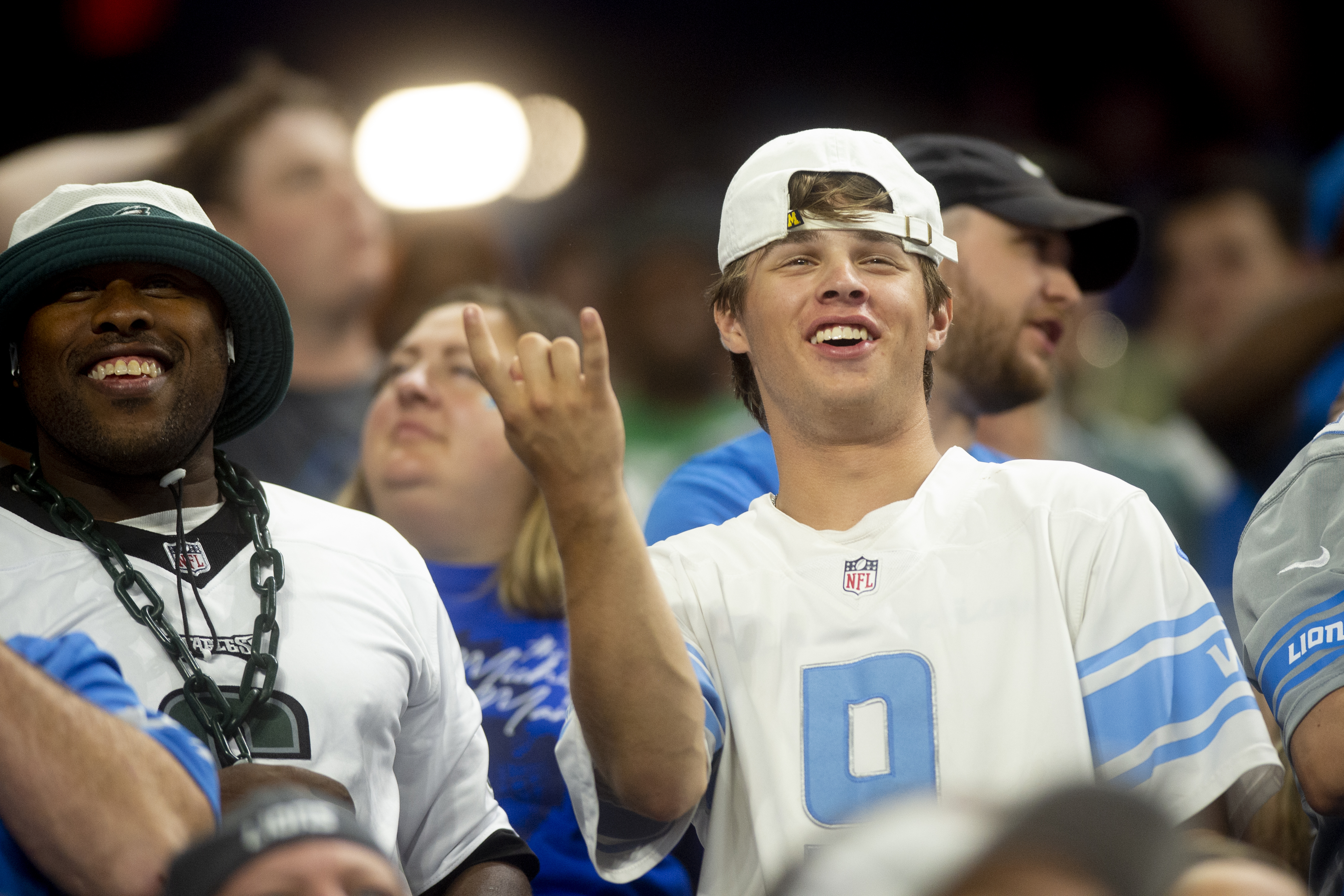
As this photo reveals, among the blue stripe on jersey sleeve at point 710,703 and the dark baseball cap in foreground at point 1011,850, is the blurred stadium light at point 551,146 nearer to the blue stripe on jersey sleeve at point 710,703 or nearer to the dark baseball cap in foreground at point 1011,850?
the blue stripe on jersey sleeve at point 710,703

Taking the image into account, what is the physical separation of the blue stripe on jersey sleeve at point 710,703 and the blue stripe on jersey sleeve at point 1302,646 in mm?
907

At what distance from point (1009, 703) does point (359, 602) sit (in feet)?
3.67

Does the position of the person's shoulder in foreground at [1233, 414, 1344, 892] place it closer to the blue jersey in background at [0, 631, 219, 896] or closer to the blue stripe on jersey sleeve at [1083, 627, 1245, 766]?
the blue stripe on jersey sleeve at [1083, 627, 1245, 766]

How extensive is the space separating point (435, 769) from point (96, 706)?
0.77 metres

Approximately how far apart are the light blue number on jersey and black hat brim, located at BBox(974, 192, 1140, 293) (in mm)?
1562

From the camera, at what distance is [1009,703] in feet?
7.69

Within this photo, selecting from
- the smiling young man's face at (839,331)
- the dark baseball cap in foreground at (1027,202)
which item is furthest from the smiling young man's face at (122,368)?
the dark baseball cap in foreground at (1027,202)

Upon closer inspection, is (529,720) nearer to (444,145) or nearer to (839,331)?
(839,331)

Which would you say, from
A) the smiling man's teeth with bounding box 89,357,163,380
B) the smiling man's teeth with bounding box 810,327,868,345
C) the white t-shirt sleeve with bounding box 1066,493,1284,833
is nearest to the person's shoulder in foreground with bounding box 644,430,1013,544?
the smiling man's teeth with bounding box 810,327,868,345

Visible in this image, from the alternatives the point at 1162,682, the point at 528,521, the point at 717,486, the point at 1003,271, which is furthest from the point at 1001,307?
the point at 1162,682

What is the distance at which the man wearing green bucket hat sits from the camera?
238 cm

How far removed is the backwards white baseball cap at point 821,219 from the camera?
271 centimetres

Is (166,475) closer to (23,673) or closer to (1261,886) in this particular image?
(23,673)

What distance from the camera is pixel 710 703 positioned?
243 centimetres
